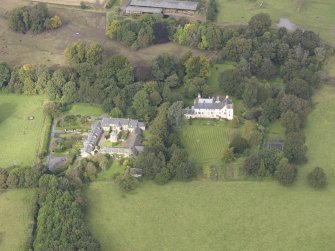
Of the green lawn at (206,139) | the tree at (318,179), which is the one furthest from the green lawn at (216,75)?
the tree at (318,179)

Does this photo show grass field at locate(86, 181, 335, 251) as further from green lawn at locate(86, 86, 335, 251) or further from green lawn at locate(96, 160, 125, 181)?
green lawn at locate(96, 160, 125, 181)

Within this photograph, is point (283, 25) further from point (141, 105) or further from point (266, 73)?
point (141, 105)

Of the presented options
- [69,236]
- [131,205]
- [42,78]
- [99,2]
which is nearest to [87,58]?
[42,78]

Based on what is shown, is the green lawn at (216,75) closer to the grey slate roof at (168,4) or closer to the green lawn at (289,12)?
the green lawn at (289,12)

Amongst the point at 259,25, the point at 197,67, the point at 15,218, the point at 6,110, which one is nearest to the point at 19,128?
the point at 6,110

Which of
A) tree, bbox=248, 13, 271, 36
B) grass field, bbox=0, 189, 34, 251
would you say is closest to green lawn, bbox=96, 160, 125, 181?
grass field, bbox=0, 189, 34, 251

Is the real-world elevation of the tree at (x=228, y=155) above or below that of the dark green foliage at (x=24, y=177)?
above

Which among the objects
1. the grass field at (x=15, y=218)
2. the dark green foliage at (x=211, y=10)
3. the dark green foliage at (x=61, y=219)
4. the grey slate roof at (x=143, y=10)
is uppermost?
the dark green foliage at (x=211, y=10)
